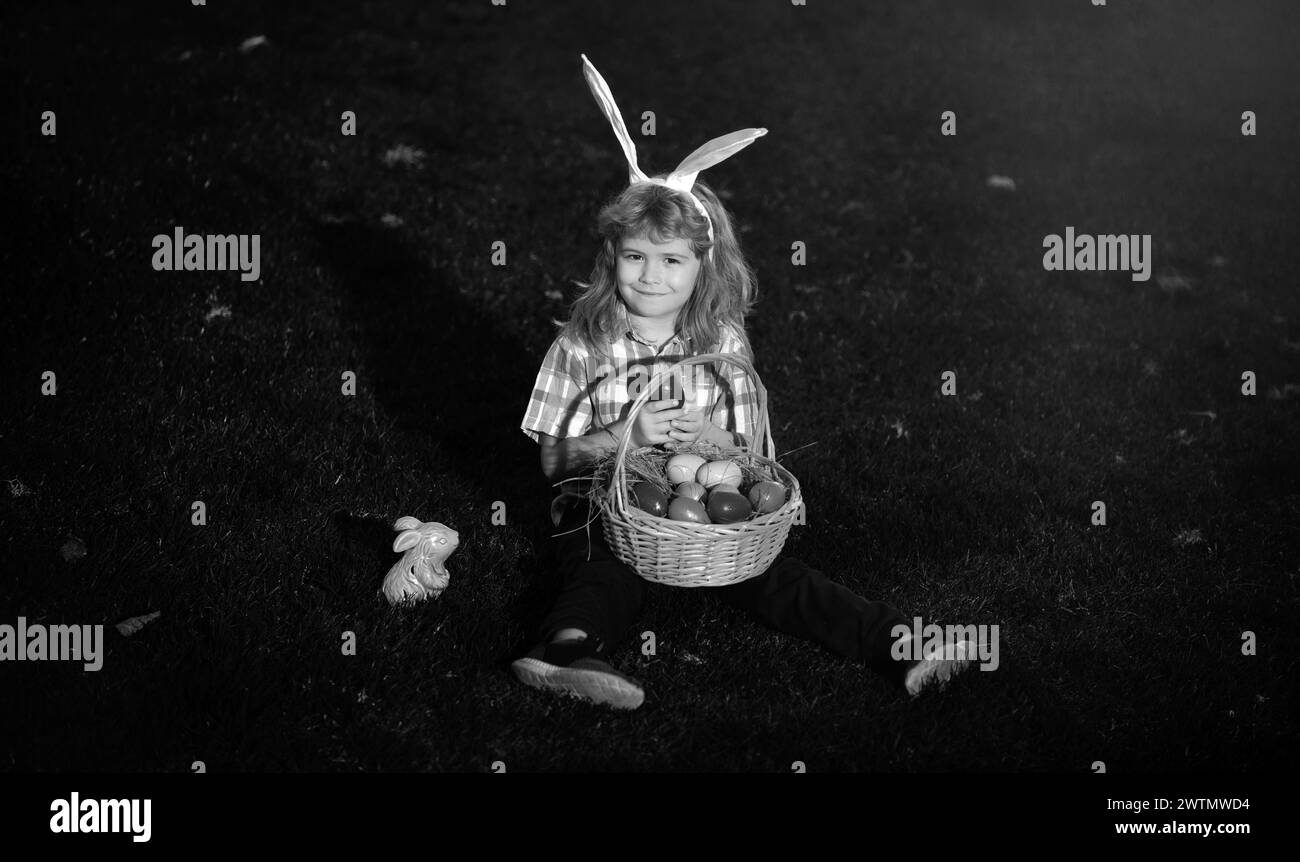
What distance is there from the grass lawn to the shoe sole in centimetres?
6

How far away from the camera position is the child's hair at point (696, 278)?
4203 mm

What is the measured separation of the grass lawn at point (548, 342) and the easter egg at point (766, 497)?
476 mm

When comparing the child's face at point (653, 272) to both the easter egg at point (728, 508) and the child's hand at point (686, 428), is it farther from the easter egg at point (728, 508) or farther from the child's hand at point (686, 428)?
the easter egg at point (728, 508)

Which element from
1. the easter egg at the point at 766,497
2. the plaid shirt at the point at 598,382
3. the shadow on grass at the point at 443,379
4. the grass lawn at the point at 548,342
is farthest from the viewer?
the shadow on grass at the point at 443,379

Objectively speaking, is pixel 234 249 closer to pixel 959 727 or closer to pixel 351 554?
pixel 351 554

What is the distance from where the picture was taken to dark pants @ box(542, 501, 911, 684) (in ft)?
13.0

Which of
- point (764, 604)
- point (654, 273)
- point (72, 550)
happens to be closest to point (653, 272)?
point (654, 273)

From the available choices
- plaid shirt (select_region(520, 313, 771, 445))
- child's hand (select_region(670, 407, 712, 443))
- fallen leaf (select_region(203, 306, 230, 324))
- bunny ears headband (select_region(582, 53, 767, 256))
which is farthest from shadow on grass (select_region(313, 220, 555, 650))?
bunny ears headband (select_region(582, 53, 767, 256))

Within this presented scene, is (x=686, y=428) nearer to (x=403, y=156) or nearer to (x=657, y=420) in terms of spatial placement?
(x=657, y=420)

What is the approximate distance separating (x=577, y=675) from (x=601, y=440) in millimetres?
970

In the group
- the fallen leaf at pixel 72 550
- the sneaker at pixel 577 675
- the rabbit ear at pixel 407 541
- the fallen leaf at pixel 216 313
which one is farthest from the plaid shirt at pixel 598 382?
the fallen leaf at pixel 216 313

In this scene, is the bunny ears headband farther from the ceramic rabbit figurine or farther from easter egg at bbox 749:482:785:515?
the ceramic rabbit figurine

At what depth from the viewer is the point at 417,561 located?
163 inches
